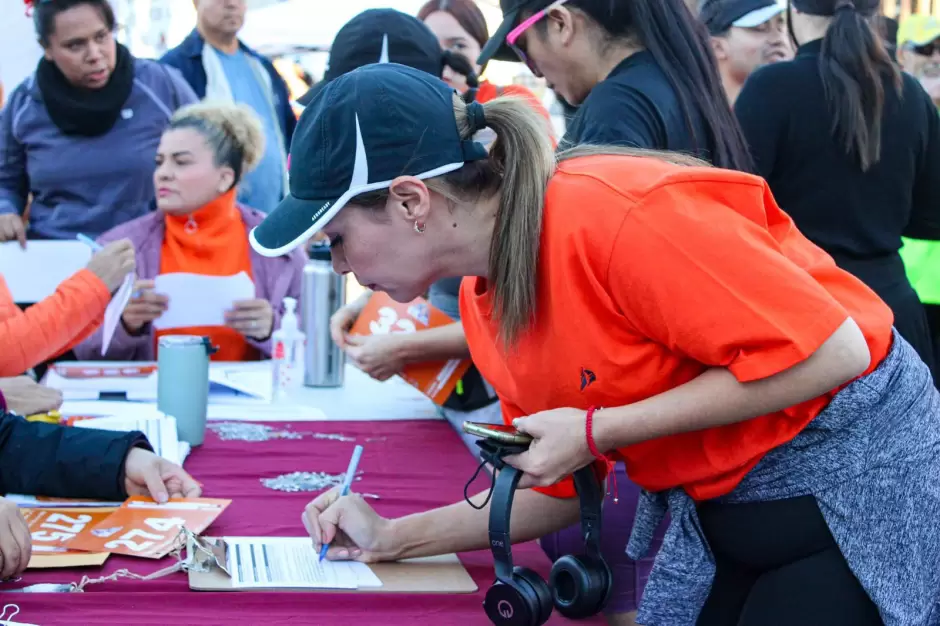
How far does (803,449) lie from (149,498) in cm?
101

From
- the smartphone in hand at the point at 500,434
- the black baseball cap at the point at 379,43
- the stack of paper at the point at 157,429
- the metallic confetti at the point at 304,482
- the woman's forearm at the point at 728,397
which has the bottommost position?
the metallic confetti at the point at 304,482

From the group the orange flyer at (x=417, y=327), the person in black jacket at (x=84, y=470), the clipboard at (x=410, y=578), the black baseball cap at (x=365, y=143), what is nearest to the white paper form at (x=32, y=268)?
the orange flyer at (x=417, y=327)

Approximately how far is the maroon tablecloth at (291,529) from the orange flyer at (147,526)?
2 centimetres

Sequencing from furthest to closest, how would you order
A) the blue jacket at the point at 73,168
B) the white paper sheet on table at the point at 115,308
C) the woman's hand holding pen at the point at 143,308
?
the blue jacket at the point at 73,168 → the woman's hand holding pen at the point at 143,308 → the white paper sheet on table at the point at 115,308

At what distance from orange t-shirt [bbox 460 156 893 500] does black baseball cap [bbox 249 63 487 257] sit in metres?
0.15

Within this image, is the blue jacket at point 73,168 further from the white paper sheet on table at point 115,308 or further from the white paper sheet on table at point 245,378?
the white paper sheet on table at point 115,308

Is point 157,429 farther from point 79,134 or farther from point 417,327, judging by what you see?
point 79,134

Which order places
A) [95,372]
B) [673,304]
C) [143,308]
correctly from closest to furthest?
[673,304] → [95,372] → [143,308]

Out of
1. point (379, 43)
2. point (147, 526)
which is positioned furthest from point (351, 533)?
point (379, 43)

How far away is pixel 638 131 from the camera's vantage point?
1681 mm

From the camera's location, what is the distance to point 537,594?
112 cm

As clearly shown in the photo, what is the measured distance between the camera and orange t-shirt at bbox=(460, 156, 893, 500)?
40.3 inches

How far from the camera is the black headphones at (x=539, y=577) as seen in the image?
3.62 ft

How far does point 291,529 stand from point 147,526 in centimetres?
21
